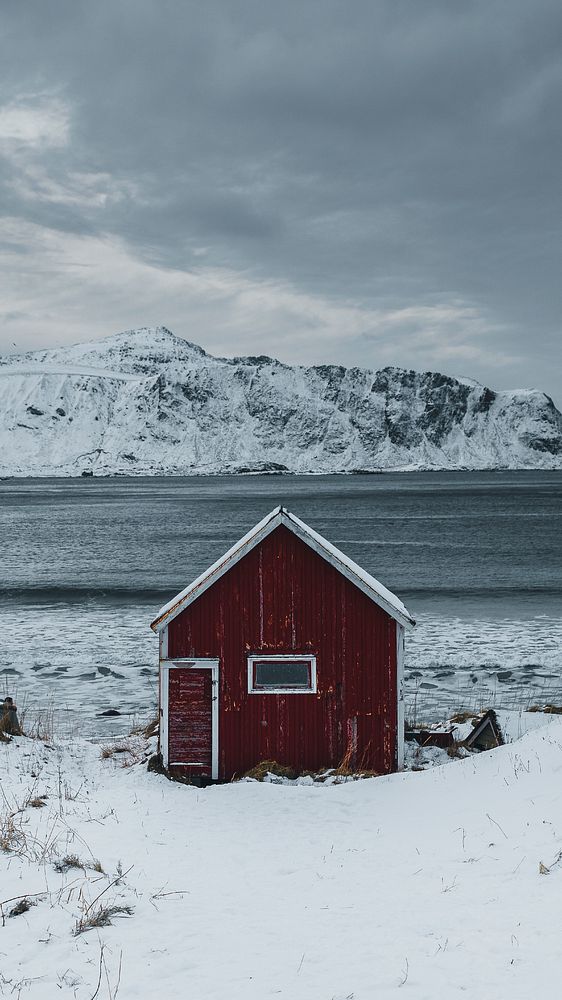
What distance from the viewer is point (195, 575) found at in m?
47.0

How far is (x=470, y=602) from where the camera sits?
3744cm

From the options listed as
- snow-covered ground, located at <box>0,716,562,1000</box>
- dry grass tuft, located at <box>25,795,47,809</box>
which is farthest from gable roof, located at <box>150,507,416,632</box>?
dry grass tuft, located at <box>25,795,47,809</box>

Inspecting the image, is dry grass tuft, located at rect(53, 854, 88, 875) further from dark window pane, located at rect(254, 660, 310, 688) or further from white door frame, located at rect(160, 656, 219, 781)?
dark window pane, located at rect(254, 660, 310, 688)

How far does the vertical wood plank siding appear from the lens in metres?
14.1

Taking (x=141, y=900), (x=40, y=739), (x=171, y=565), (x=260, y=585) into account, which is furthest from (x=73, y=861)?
(x=171, y=565)

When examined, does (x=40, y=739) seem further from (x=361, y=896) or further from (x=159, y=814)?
(x=361, y=896)

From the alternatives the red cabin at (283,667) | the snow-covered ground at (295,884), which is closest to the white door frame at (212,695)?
the red cabin at (283,667)

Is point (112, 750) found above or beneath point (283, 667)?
beneath

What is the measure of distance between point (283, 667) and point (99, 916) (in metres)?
7.23

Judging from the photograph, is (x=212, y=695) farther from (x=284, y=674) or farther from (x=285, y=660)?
(x=285, y=660)

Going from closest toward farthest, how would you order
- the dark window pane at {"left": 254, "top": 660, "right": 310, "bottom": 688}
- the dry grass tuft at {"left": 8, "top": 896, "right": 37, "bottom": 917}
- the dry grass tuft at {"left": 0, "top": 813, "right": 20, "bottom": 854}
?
the dry grass tuft at {"left": 8, "top": 896, "right": 37, "bottom": 917} → the dry grass tuft at {"left": 0, "top": 813, "right": 20, "bottom": 854} → the dark window pane at {"left": 254, "top": 660, "right": 310, "bottom": 688}

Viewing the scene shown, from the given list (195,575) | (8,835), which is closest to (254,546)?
(8,835)

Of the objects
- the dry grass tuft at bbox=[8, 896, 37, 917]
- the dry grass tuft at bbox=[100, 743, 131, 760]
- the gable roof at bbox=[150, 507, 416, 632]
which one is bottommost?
the dry grass tuft at bbox=[100, 743, 131, 760]

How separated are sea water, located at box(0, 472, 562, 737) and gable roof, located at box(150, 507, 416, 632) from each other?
6.60 meters
